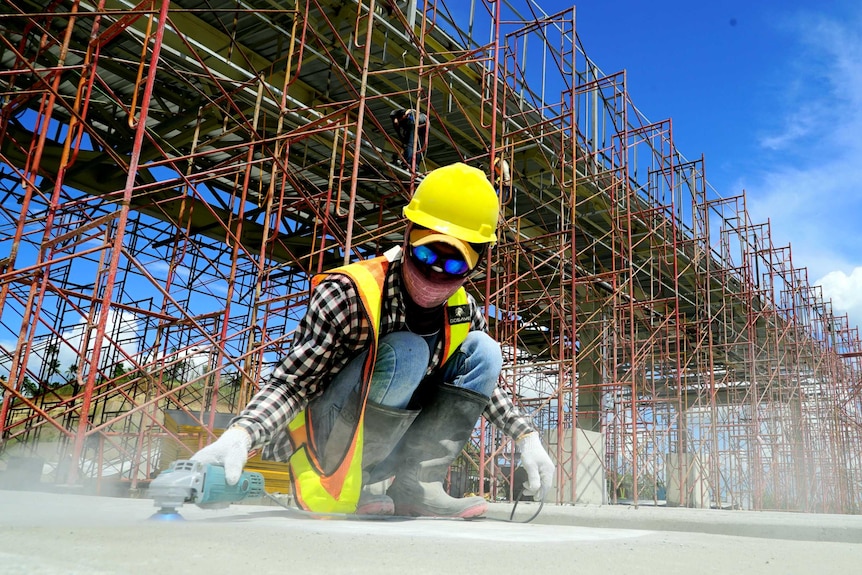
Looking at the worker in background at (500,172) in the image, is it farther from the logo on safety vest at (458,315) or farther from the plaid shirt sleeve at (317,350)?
the plaid shirt sleeve at (317,350)

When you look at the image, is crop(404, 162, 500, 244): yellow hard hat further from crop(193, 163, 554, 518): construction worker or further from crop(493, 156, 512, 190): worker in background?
crop(493, 156, 512, 190): worker in background

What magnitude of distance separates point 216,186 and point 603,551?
11069 mm

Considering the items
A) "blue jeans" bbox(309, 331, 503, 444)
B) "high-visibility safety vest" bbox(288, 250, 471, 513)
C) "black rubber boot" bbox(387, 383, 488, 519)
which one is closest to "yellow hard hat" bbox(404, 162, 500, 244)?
"high-visibility safety vest" bbox(288, 250, 471, 513)

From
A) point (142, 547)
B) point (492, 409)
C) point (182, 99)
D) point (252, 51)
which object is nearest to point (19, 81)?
point (182, 99)

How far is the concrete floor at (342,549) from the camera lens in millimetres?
1038

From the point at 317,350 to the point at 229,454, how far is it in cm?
46

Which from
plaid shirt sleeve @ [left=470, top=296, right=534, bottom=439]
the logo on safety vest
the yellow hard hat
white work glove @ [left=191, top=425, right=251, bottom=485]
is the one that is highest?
the yellow hard hat

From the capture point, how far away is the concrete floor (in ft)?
3.41

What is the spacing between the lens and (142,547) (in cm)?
115

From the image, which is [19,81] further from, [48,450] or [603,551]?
[48,450]

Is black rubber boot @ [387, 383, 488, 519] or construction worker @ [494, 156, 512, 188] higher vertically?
construction worker @ [494, 156, 512, 188]

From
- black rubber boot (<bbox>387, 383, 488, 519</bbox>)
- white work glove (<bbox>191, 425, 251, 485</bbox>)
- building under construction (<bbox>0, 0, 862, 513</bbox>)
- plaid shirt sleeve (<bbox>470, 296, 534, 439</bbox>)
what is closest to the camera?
white work glove (<bbox>191, 425, 251, 485</bbox>)

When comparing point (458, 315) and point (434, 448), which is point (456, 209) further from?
point (434, 448)

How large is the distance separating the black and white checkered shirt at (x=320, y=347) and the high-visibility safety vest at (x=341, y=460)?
43 millimetres
